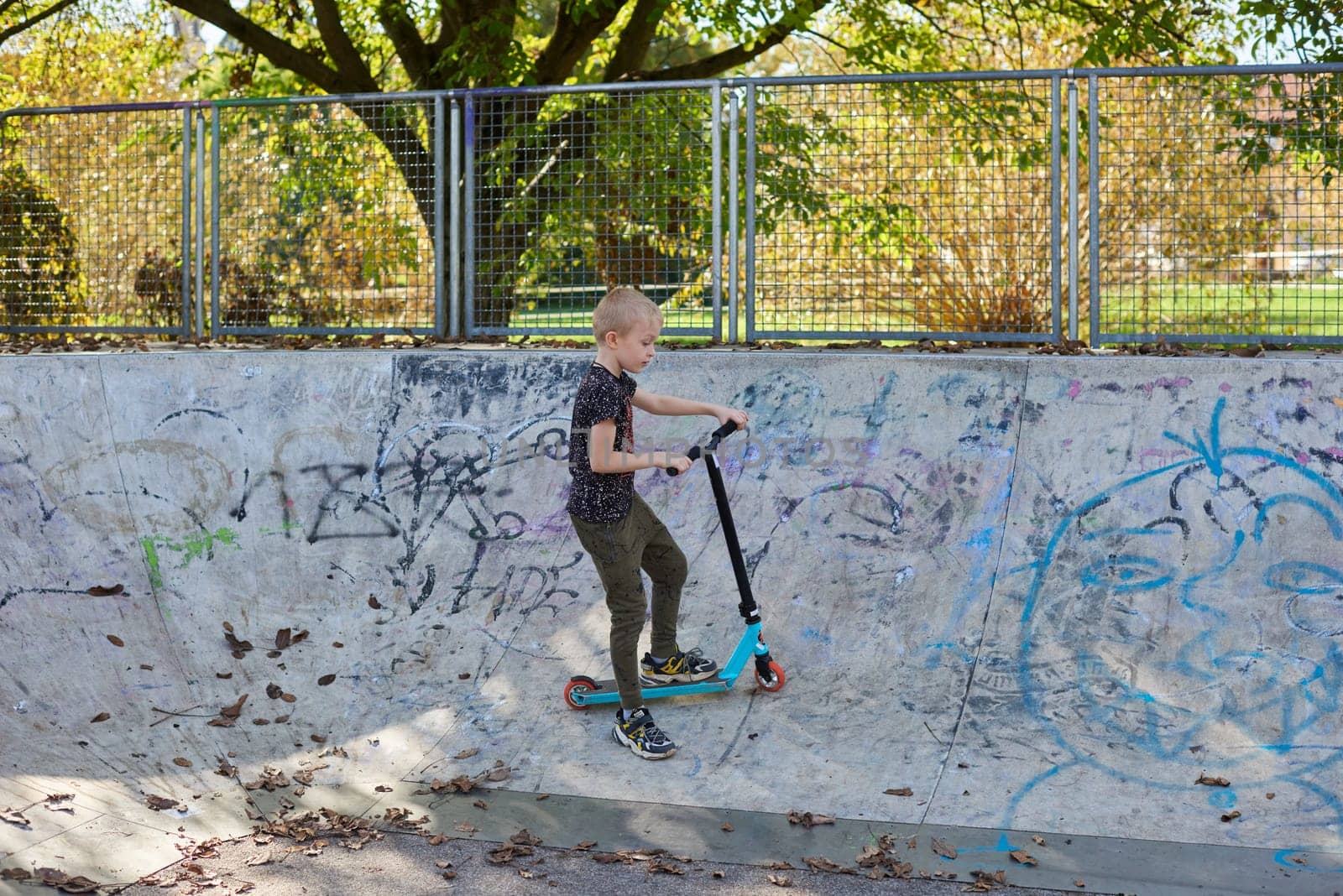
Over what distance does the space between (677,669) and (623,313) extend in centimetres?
162

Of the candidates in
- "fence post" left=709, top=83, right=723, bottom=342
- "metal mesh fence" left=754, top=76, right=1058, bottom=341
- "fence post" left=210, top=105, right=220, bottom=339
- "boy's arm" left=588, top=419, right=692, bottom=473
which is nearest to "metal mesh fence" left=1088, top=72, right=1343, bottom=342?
"metal mesh fence" left=754, top=76, right=1058, bottom=341

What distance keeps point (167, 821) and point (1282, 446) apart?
5.29m

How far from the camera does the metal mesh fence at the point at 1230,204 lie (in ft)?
23.4

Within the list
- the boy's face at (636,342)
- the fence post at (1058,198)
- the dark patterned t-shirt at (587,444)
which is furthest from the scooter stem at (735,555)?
the fence post at (1058,198)

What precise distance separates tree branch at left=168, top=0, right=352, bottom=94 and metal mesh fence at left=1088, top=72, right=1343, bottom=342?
676 cm

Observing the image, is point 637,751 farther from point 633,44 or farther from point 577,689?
point 633,44

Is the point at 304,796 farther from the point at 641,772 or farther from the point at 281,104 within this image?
the point at 281,104

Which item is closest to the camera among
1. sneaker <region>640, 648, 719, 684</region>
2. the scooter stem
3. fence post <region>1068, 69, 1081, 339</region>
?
the scooter stem

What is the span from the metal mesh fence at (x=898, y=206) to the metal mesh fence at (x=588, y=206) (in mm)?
443

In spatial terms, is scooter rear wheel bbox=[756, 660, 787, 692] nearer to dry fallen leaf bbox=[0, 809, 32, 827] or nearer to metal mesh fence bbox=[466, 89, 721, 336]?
dry fallen leaf bbox=[0, 809, 32, 827]

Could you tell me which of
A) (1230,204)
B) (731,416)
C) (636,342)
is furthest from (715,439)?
(1230,204)

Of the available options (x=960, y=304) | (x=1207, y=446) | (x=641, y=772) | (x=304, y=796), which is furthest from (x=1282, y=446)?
(x=304, y=796)

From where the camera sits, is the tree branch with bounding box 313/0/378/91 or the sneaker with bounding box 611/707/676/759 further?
the tree branch with bounding box 313/0/378/91

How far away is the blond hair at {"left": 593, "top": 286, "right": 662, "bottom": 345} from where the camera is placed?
475 centimetres
